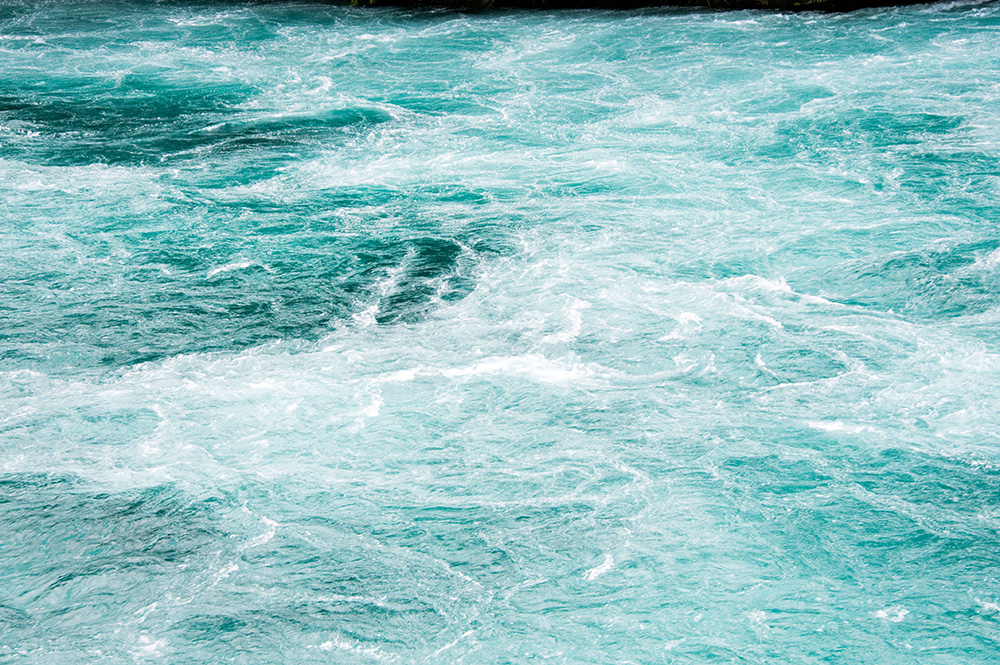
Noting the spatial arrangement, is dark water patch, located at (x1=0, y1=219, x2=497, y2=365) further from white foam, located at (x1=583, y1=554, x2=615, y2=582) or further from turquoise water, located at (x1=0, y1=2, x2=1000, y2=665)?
white foam, located at (x1=583, y1=554, x2=615, y2=582)

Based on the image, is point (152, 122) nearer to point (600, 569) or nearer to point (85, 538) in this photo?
point (85, 538)

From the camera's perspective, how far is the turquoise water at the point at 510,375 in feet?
34.5

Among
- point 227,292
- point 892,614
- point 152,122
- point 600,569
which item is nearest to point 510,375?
point 600,569

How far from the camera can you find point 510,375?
13.9 m

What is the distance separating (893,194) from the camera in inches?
726

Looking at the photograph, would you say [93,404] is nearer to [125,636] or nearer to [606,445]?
[125,636]

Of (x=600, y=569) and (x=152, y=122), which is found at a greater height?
(x=152, y=122)

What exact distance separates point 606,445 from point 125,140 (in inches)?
634

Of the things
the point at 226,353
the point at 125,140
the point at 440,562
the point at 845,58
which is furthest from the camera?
Result: the point at 845,58

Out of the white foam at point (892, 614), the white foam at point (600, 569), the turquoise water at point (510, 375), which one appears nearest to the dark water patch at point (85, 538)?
the turquoise water at point (510, 375)

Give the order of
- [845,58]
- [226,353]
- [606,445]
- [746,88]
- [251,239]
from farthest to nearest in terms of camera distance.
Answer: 1. [845,58]
2. [746,88]
3. [251,239]
4. [226,353]
5. [606,445]

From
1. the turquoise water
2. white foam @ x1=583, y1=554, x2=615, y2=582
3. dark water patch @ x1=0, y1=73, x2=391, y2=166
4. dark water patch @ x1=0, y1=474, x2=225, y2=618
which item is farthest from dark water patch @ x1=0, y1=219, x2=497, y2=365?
white foam @ x1=583, y1=554, x2=615, y2=582

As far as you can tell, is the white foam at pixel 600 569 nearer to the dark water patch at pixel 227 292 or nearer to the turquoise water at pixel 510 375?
the turquoise water at pixel 510 375

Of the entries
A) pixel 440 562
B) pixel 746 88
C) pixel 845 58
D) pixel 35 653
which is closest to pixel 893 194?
pixel 746 88
